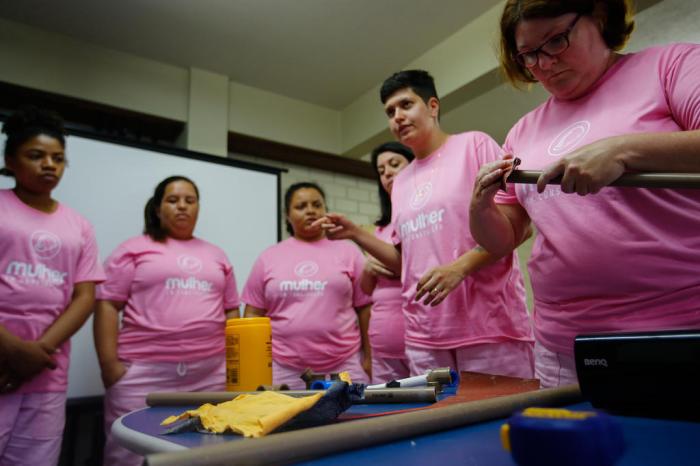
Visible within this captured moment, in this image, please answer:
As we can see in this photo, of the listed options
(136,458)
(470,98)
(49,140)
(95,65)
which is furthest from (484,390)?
(95,65)

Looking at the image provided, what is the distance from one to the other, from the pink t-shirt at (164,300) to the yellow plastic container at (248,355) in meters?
0.97

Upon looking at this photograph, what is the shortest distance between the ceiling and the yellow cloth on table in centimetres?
261

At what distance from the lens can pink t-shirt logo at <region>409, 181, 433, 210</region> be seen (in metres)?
1.39

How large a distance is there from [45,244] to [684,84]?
72.0 inches

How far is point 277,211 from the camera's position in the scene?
11.0 feet

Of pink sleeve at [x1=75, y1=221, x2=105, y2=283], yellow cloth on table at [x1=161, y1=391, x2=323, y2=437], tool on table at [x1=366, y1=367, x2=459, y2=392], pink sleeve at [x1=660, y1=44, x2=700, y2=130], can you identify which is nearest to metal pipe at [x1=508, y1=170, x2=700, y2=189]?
pink sleeve at [x1=660, y1=44, x2=700, y2=130]

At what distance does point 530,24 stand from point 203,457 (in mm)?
904

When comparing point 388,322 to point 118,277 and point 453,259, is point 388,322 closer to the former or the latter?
point 453,259

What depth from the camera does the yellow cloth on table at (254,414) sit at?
1.65 ft

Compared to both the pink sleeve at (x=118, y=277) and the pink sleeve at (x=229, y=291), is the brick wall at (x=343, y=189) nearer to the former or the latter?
the pink sleeve at (x=229, y=291)

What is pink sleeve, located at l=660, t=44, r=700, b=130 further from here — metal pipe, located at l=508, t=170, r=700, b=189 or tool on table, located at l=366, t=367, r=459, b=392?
tool on table, located at l=366, t=367, r=459, b=392

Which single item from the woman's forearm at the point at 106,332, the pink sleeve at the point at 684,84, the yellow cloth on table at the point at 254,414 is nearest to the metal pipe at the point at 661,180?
the pink sleeve at the point at 684,84

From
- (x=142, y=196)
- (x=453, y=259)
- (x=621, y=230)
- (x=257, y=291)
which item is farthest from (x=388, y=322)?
(x=142, y=196)

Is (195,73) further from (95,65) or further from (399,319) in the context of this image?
(399,319)
